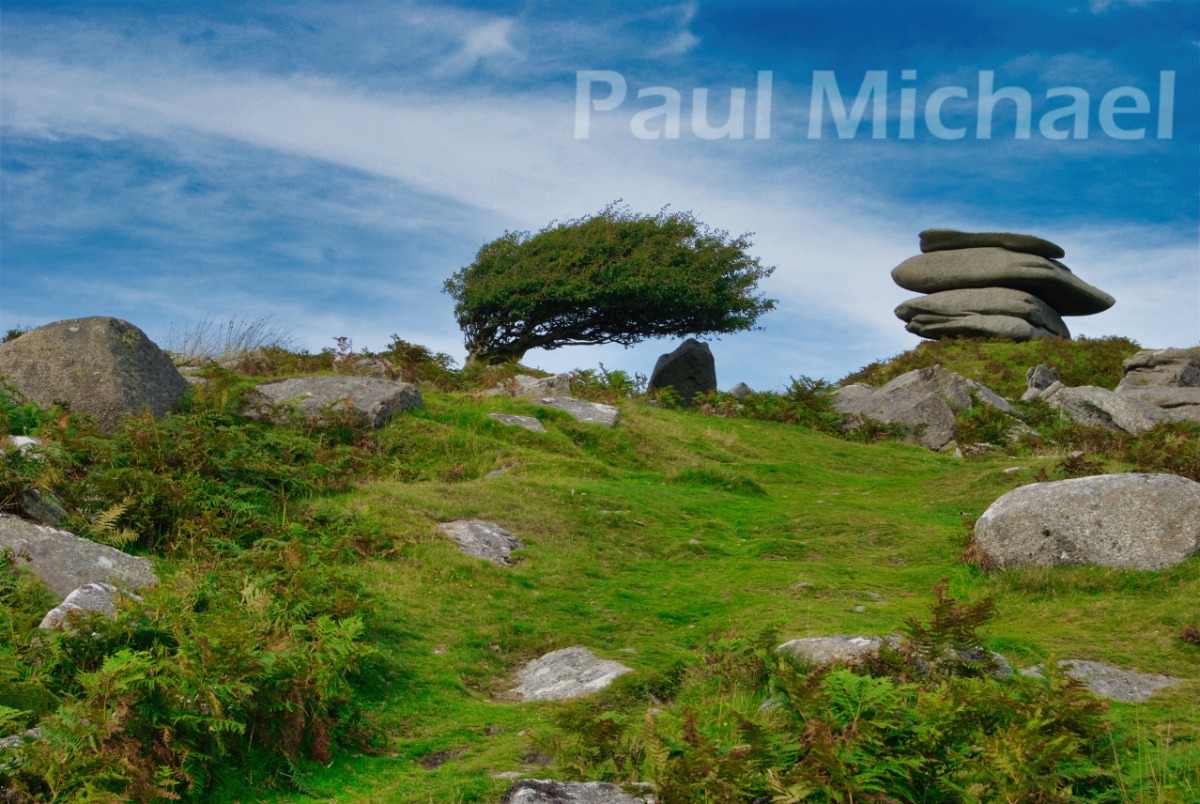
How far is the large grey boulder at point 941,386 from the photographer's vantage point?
26.5 metres

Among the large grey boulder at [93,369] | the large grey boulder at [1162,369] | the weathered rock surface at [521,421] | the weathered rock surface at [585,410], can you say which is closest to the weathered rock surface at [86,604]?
the large grey boulder at [93,369]

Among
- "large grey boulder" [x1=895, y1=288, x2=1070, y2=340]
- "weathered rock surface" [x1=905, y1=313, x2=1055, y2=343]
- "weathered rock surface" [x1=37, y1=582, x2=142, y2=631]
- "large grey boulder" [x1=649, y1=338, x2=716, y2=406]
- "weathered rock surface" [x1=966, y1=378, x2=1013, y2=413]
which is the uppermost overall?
"large grey boulder" [x1=895, y1=288, x2=1070, y2=340]

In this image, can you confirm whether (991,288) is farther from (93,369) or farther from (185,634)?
(185,634)

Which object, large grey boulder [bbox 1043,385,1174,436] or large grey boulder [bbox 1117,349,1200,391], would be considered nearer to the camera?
large grey boulder [bbox 1043,385,1174,436]

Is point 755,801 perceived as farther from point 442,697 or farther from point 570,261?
point 570,261

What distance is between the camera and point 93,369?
44.1 feet

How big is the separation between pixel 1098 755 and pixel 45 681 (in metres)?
6.62

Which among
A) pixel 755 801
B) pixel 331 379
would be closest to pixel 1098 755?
pixel 755 801

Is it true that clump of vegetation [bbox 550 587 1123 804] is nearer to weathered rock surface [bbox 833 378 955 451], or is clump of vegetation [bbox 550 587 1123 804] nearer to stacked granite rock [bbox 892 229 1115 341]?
weathered rock surface [bbox 833 378 955 451]

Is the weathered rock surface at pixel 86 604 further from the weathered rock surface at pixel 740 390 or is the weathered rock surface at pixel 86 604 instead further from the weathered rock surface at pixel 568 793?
the weathered rock surface at pixel 740 390

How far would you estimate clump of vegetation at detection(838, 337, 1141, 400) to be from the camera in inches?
1387

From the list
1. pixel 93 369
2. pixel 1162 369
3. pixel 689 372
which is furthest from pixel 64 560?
pixel 1162 369

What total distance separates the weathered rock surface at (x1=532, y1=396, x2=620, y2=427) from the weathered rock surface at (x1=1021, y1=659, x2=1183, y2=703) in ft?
38.9

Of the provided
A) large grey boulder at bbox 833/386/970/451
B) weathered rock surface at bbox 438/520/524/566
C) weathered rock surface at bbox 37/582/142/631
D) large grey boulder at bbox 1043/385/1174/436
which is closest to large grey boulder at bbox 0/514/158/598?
weathered rock surface at bbox 37/582/142/631
